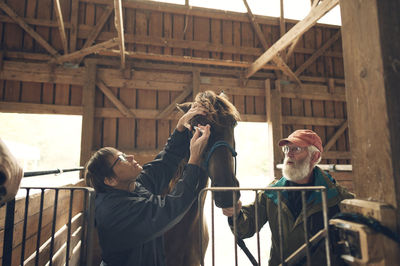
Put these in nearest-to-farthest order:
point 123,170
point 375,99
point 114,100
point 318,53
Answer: point 375,99
point 123,170
point 114,100
point 318,53

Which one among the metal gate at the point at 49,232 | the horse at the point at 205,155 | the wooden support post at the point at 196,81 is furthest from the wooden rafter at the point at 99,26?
the horse at the point at 205,155

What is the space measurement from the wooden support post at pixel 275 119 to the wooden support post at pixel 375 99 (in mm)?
5446

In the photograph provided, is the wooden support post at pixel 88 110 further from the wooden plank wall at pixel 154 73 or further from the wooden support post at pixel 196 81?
the wooden support post at pixel 196 81

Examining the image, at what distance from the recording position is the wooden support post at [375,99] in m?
0.89

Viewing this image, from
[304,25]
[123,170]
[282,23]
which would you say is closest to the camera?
[123,170]

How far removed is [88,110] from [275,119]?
4826 mm

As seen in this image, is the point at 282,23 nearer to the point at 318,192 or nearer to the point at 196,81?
the point at 196,81

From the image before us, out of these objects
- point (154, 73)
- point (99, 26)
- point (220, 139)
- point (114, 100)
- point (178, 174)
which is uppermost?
point (99, 26)

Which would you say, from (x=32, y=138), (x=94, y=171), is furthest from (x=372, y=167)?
(x=32, y=138)

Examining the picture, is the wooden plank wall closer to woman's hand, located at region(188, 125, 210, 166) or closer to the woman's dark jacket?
the woman's dark jacket

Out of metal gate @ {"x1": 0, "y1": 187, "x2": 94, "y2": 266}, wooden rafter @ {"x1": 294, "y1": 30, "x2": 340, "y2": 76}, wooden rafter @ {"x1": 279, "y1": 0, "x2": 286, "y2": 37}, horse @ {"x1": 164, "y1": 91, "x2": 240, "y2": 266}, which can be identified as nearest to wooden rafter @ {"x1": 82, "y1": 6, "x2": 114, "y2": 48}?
metal gate @ {"x1": 0, "y1": 187, "x2": 94, "y2": 266}

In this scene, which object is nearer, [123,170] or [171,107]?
[123,170]

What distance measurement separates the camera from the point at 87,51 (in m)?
4.90

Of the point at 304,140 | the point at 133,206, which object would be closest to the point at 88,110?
the point at 133,206
